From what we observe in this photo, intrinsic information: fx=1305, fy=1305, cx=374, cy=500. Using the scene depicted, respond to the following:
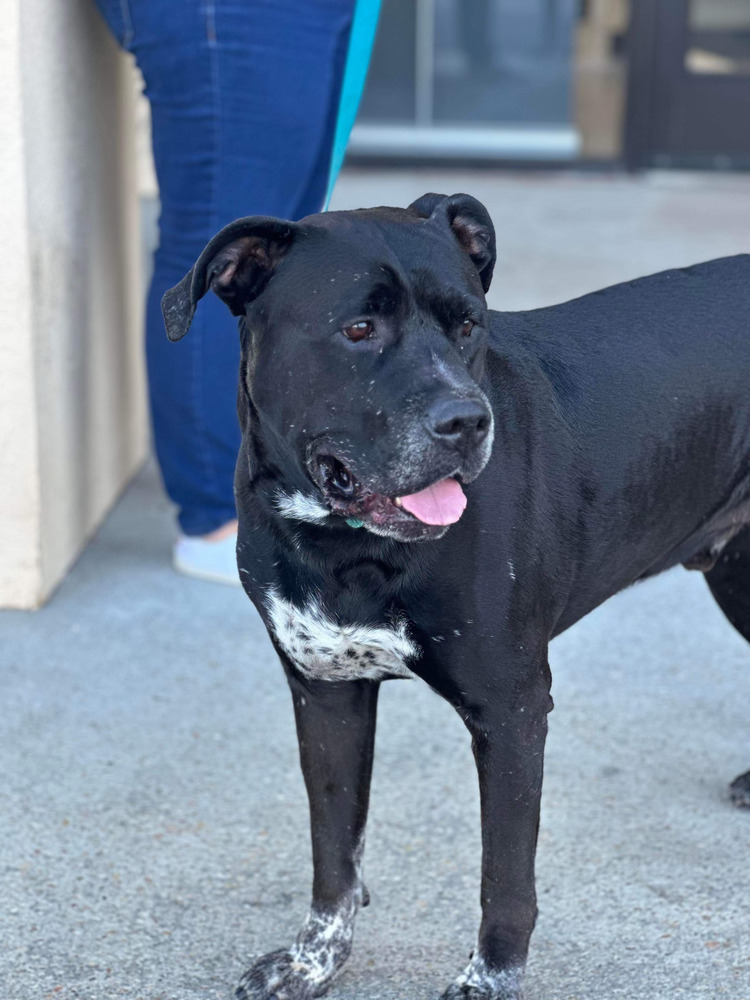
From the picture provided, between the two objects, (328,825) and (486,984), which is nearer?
(486,984)

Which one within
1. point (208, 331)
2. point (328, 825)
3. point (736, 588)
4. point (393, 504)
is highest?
point (393, 504)

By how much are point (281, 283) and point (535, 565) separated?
24.5 inches

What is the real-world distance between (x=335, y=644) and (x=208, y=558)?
196 centimetres

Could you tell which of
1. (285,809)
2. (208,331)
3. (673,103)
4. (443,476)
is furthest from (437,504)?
(673,103)

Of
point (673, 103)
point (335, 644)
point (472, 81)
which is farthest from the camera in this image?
point (472, 81)

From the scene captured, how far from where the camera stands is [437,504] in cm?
202

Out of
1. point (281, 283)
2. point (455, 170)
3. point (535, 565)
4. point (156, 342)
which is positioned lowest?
point (455, 170)

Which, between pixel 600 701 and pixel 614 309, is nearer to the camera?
pixel 614 309

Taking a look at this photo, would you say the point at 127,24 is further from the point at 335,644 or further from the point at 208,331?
the point at 335,644

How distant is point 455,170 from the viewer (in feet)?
31.3

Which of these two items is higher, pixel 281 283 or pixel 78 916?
pixel 281 283

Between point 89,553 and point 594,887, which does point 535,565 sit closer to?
point 594,887

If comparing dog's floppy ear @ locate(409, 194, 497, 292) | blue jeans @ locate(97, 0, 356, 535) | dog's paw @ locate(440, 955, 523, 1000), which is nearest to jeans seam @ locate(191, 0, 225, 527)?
blue jeans @ locate(97, 0, 356, 535)

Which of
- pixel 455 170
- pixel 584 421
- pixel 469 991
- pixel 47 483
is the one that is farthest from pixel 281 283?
pixel 455 170
